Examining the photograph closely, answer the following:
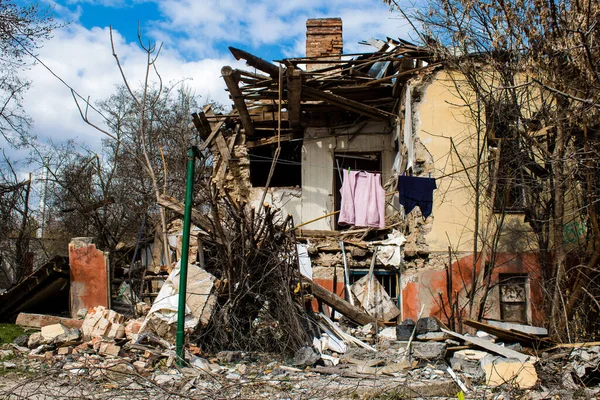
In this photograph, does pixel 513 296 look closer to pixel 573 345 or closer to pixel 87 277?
pixel 573 345

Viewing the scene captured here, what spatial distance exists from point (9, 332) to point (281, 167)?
334 inches

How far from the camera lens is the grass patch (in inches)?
352

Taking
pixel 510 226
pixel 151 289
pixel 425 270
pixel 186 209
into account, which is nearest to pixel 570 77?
pixel 510 226

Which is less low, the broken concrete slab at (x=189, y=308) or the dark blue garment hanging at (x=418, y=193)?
the dark blue garment hanging at (x=418, y=193)

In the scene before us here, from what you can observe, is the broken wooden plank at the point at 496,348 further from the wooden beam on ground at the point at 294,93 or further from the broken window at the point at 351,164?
the broken window at the point at 351,164

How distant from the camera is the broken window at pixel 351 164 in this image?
48.4ft

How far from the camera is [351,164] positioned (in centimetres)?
1501

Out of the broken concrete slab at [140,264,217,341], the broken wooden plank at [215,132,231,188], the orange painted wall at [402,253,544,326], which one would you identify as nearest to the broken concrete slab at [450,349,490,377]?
the orange painted wall at [402,253,544,326]

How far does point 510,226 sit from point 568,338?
3.33 metres

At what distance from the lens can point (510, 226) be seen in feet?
36.8

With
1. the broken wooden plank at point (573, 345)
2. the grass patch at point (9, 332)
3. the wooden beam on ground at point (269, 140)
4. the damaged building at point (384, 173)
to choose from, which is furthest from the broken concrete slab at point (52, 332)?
the wooden beam on ground at point (269, 140)

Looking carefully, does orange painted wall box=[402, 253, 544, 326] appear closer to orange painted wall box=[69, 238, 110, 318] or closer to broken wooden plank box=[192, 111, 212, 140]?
orange painted wall box=[69, 238, 110, 318]

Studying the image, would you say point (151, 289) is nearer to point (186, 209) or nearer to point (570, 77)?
point (186, 209)

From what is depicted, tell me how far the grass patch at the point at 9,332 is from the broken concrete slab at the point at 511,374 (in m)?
7.38
